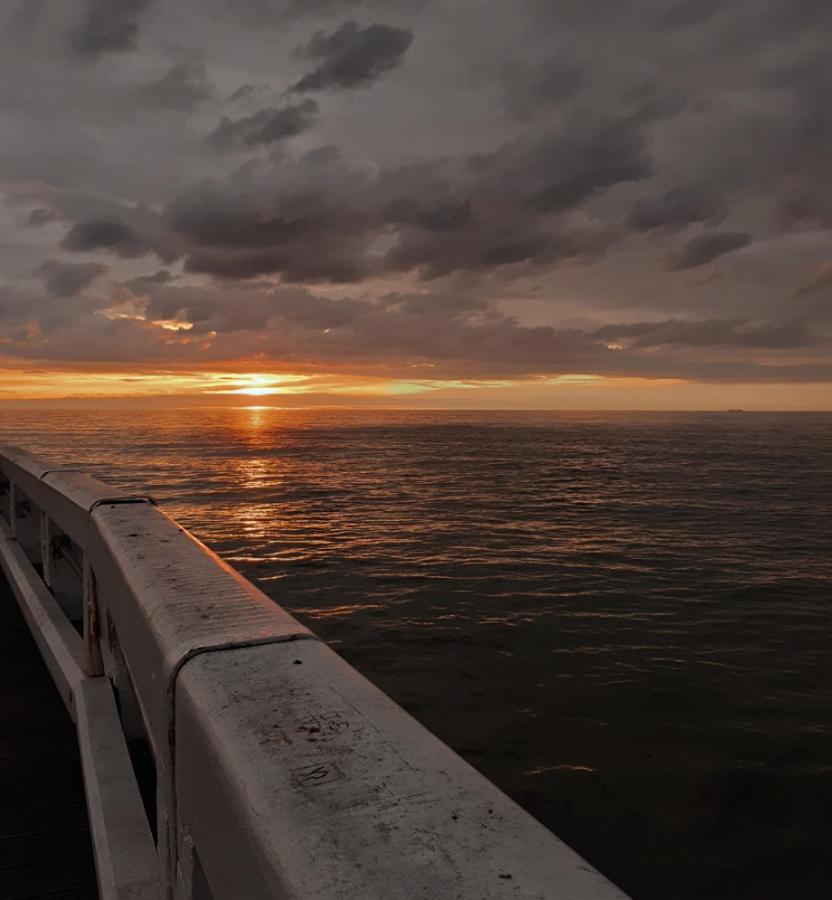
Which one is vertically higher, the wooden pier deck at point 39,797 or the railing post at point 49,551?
the railing post at point 49,551

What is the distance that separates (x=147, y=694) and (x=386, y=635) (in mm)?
11154

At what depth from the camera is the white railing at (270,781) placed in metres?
0.98

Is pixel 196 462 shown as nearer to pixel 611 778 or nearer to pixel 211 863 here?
pixel 611 778

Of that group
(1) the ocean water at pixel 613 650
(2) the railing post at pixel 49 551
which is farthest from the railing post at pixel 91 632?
(1) the ocean water at pixel 613 650

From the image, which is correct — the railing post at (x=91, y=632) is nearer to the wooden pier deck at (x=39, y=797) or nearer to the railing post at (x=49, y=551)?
the wooden pier deck at (x=39, y=797)

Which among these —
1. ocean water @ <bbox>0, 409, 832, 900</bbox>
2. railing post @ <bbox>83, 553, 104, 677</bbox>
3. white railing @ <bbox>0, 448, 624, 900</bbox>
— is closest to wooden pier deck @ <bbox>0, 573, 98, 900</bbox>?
white railing @ <bbox>0, 448, 624, 900</bbox>

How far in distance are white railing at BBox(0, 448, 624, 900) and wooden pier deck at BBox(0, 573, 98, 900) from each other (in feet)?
1.61

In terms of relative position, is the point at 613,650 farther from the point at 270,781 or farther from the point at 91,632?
the point at 270,781

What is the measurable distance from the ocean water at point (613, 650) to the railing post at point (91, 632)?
5224 millimetres

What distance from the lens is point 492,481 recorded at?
42812 millimetres

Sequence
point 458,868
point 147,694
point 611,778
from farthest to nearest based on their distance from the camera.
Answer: point 611,778 < point 147,694 < point 458,868

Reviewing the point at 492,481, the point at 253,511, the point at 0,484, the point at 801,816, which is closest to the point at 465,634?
the point at 801,816

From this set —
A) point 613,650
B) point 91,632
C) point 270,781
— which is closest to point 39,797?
point 91,632

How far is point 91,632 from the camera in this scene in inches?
140
